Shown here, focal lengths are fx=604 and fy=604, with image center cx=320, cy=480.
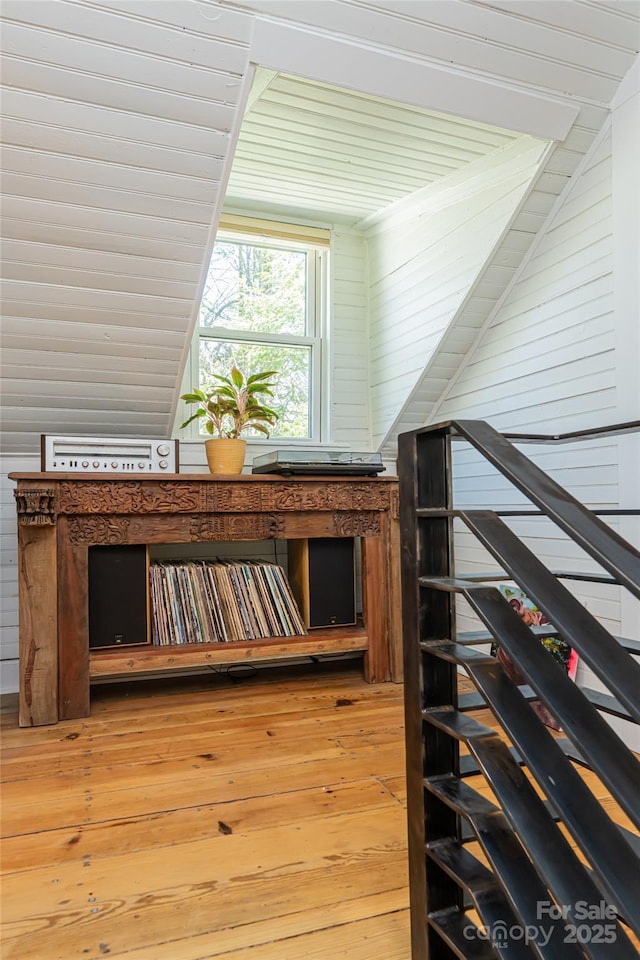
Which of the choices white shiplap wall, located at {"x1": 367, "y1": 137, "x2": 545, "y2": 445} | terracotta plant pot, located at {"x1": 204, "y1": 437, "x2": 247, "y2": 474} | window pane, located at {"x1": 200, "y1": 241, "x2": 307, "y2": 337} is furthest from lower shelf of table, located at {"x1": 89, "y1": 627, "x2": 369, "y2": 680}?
window pane, located at {"x1": 200, "y1": 241, "x2": 307, "y2": 337}

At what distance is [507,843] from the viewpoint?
0.68 metres

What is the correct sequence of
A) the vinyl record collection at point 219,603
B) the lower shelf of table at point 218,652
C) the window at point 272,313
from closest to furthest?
the lower shelf of table at point 218,652 < the vinyl record collection at point 219,603 < the window at point 272,313

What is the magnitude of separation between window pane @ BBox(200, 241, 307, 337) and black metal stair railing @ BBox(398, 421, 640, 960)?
222 cm

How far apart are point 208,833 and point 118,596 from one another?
3.50 feet

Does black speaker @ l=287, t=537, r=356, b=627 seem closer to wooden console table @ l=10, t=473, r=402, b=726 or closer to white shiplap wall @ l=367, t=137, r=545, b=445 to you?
wooden console table @ l=10, t=473, r=402, b=726

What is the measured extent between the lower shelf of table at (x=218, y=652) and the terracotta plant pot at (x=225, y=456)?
0.69m

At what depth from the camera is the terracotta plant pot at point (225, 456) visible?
2465 millimetres

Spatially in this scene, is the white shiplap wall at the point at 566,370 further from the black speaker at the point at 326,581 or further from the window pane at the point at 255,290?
the window pane at the point at 255,290

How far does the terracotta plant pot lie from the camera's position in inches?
97.0

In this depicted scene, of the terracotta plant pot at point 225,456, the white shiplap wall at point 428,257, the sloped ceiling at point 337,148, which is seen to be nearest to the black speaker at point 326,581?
the terracotta plant pot at point 225,456

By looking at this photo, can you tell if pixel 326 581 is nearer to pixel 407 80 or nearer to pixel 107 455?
pixel 107 455

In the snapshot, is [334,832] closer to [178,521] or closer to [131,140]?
[178,521]

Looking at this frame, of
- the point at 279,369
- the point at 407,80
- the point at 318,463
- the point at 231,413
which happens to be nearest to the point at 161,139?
the point at 407,80

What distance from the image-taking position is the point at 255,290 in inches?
117
